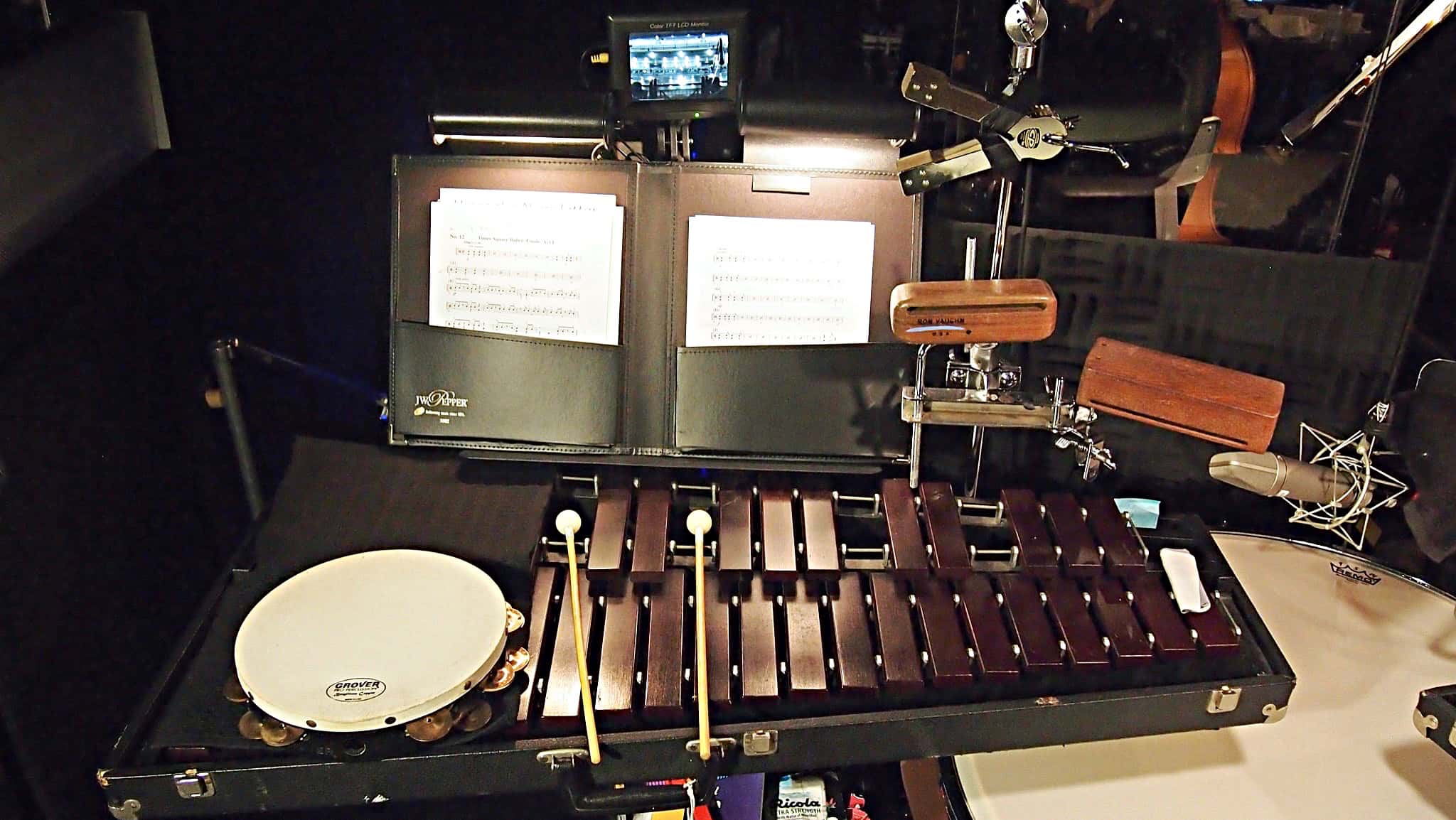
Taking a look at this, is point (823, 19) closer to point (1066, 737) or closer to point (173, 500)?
point (1066, 737)

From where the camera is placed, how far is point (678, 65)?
85.4 inches

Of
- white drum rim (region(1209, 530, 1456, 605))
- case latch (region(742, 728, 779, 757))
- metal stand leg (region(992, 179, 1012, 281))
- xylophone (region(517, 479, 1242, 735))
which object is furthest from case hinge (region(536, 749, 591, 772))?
white drum rim (region(1209, 530, 1456, 605))

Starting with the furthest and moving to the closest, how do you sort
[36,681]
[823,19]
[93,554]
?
1. [823,19]
2. [93,554]
3. [36,681]

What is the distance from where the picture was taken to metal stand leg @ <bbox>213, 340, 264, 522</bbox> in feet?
7.41

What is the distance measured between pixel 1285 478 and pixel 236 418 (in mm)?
2206

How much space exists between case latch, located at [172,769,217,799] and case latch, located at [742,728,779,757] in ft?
3.01

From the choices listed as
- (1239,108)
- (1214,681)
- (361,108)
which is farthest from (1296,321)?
(361,108)

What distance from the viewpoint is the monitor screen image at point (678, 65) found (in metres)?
2.14

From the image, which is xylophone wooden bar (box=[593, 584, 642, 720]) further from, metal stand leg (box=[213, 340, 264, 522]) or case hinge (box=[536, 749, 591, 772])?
metal stand leg (box=[213, 340, 264, 522])

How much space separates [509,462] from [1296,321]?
1.79m

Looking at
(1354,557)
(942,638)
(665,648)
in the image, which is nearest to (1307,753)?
(1354,557)

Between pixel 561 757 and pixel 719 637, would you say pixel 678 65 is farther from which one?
pixel 561 757

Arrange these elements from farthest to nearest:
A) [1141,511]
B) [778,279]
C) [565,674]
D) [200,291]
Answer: [200,291] → [1141,511] → [778,279] → [565,674]

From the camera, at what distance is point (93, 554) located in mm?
2152
